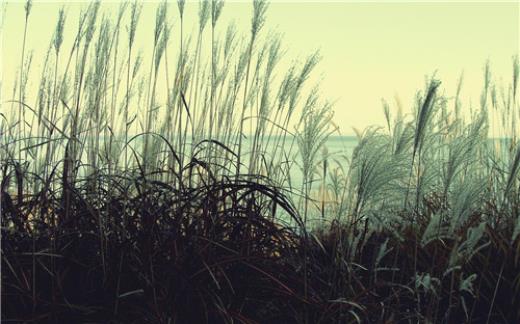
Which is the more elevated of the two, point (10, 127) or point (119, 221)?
point (10, 127)

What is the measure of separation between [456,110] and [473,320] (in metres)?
1.43

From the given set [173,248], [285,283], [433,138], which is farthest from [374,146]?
[173,248]

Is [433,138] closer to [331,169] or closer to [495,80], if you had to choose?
[331,169]

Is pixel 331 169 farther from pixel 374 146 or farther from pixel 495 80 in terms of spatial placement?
pixel 495 80

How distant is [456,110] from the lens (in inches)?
155

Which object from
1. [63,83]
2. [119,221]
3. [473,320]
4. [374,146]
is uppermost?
[63,83]

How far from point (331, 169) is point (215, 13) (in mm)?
791

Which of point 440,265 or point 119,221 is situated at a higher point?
point 119,221

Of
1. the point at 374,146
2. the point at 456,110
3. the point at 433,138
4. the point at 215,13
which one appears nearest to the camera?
the point at 374,146

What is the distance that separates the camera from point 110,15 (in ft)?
9.84

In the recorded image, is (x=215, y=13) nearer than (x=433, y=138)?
No

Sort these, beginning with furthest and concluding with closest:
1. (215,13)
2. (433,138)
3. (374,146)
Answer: (215,13)
(433,138)
(374,146)

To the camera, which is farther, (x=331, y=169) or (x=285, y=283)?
(x=331, y=169)

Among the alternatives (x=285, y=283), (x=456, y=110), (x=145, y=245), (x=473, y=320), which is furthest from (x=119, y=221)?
(x=456, y=110)
